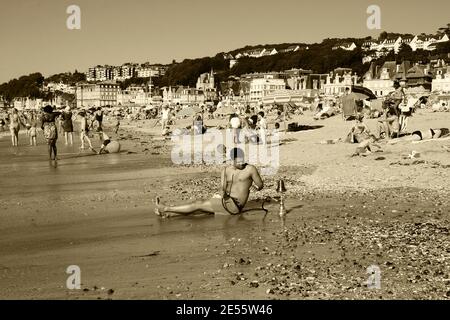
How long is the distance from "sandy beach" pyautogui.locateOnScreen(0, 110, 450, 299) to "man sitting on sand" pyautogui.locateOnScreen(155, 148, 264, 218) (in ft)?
0.54

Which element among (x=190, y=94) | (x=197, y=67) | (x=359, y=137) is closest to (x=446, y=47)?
(x=190, y=94)

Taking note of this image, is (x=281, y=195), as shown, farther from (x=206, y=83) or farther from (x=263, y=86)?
(x=206, y=83)

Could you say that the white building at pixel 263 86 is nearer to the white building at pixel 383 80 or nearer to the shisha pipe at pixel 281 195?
the white building at pixel 383 80

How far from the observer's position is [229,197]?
8.09 m

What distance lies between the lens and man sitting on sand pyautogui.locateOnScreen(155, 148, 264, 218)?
7.97 metres

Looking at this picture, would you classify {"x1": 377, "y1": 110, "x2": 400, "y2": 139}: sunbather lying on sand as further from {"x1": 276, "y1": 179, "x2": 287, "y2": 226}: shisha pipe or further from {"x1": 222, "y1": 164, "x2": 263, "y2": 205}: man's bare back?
{"x1": 222, "y1": 164, "x2": 263, "y2": 205}: man's bare back

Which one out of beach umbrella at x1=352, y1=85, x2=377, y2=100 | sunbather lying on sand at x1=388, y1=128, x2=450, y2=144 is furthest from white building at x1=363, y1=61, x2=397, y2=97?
sunbather lying on sand at x1=388, y1=128, x2=450, y2=144

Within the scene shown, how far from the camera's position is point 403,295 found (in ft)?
15.2

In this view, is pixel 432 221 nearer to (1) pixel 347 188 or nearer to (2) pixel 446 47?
(1) pixel 347 188

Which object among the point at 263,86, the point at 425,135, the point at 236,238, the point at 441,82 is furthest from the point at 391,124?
the point at 263,86

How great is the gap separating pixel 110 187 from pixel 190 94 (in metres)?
138

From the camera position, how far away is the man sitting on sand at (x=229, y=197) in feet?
26.1

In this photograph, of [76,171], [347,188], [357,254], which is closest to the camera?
[357,254]

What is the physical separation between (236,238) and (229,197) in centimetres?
130
